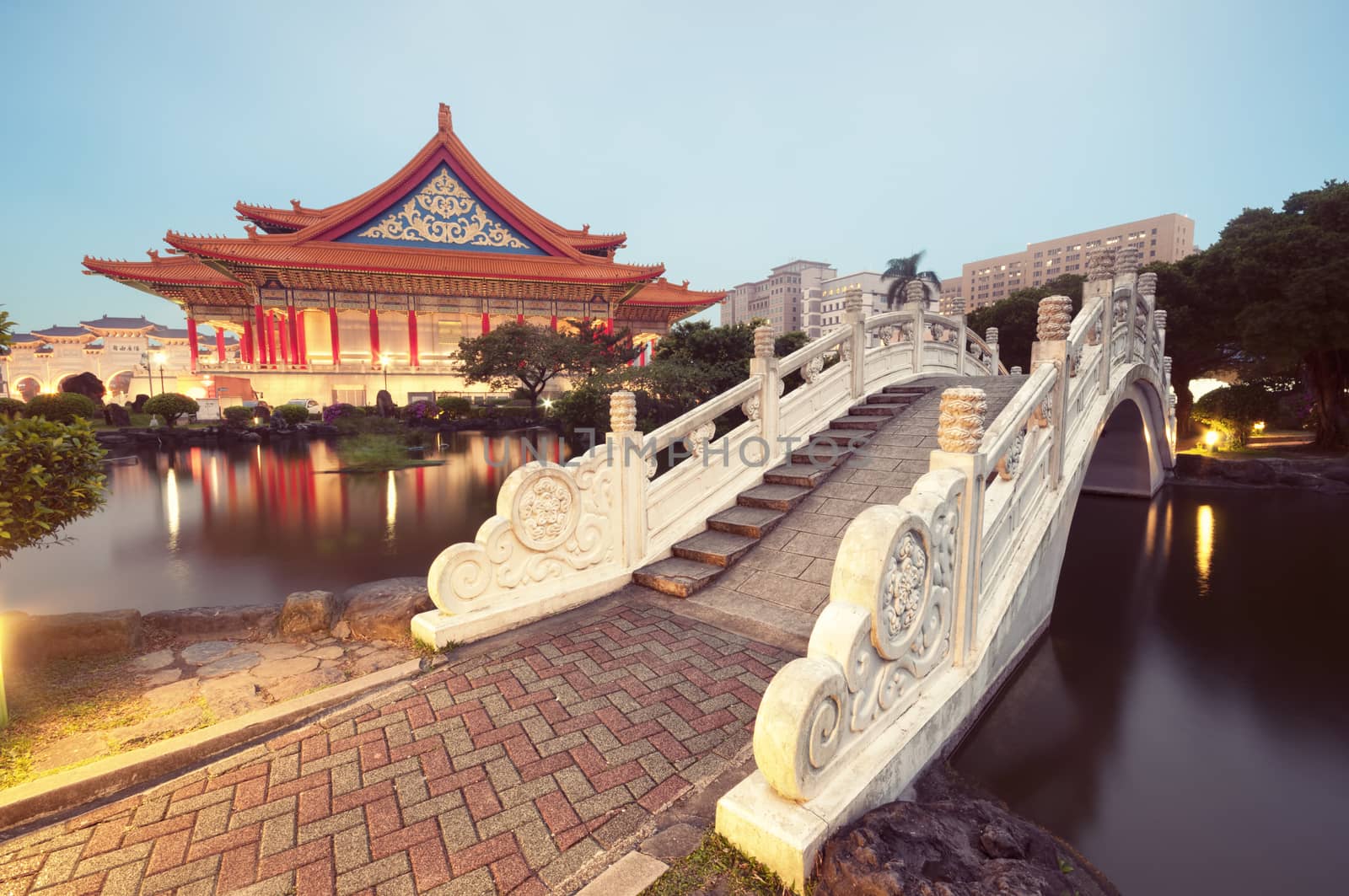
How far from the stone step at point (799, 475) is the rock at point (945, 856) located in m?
3.63

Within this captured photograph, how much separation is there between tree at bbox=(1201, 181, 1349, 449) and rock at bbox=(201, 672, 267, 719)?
22.4 meters

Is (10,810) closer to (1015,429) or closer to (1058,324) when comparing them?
(1015,429)

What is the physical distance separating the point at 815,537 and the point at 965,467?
7.28 feet

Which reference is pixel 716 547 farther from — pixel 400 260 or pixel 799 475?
pixel 400 260

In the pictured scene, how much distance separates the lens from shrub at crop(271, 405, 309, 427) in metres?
20.3

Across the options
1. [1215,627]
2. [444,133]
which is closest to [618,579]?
[1215,627]

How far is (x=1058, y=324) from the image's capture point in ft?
14.6

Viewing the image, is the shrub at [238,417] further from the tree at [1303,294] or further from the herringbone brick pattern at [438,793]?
the tree at [1303,294]

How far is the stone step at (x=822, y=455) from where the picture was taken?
644 cm

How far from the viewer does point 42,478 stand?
341 cm

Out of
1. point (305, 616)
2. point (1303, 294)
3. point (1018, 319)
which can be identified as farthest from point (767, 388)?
point (1018, 319)

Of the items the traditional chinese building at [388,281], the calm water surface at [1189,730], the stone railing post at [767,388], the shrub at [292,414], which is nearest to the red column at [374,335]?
the traditional chinese building at [388,281]

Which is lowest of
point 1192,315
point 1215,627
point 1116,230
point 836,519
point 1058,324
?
point 1215,627

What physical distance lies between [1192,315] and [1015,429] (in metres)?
21.9
